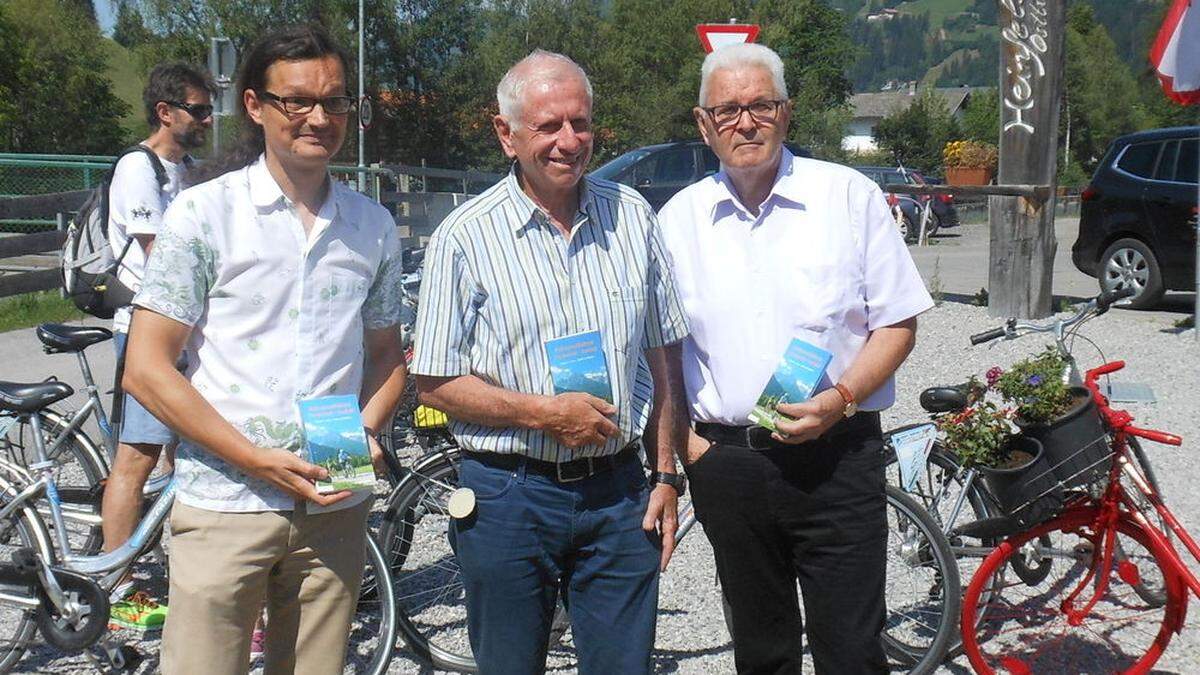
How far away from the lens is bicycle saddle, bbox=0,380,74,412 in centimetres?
468

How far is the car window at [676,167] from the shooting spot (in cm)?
1625

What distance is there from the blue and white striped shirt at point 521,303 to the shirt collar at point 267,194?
246 mm

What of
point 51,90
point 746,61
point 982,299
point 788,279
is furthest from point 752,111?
point 51,90

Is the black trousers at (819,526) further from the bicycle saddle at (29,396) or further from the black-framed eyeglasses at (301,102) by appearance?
the bicycle saddle at (29,396)

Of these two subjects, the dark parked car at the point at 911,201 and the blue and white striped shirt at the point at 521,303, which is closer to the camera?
the blue and white striped shirt at the point at 521,303

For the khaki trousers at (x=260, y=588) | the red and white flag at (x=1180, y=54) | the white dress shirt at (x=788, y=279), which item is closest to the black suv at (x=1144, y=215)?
the red and white flag at (x=1180, y=54)

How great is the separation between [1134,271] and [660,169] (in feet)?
20.1

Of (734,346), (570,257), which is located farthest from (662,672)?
(570,257)

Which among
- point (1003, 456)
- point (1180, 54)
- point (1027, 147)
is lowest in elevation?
point (1003, 456)

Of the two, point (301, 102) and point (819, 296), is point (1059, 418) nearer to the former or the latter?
point (819, 296)

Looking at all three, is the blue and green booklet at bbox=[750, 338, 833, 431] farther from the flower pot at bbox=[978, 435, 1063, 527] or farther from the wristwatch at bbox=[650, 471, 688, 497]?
the flower pot at bbox=[978, 435, 1063, 527]

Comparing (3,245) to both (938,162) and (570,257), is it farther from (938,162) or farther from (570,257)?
(938,162)

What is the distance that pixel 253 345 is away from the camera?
8.95ft

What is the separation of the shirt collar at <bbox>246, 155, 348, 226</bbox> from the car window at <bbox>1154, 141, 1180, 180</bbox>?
473 inches
